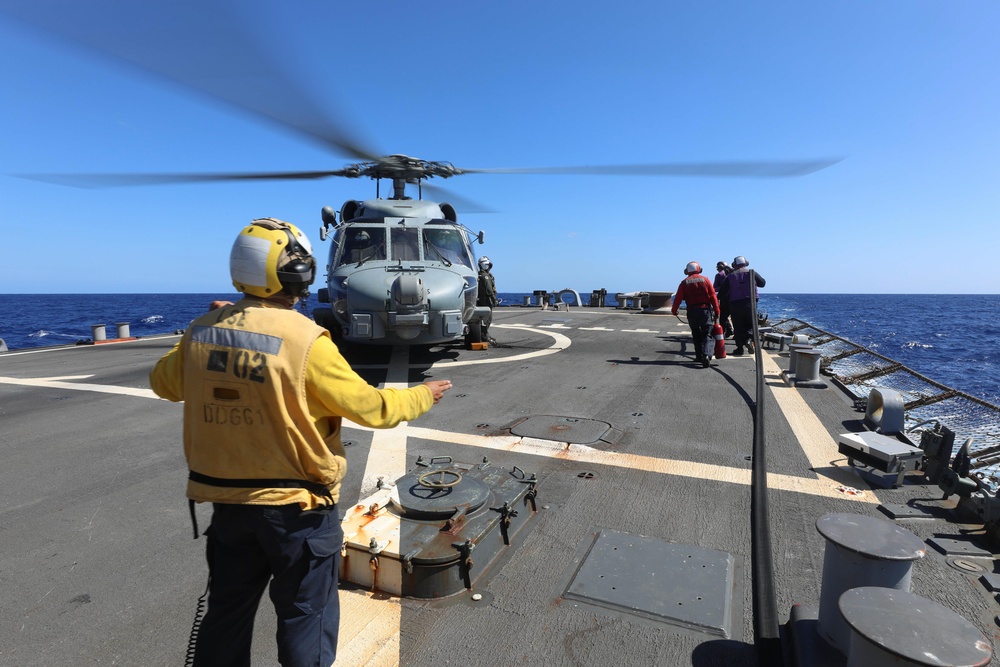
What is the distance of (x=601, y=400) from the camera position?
6.95 meters

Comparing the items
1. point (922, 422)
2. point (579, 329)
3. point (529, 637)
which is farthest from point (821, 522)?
point (579, 329)

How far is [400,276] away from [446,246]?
2064 mm

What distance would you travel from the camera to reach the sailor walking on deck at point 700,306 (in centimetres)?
916

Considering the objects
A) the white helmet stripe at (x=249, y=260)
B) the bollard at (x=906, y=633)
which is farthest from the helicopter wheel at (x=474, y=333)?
the bollard at (x=906, y=633)

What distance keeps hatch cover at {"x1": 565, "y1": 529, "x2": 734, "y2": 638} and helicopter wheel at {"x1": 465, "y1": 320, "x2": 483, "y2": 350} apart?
8.02m

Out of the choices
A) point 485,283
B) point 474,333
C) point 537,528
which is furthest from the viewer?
point 485,283

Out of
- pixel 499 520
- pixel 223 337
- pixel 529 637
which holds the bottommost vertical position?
pixel 529 637

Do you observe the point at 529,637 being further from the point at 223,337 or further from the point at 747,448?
the point at 747,448

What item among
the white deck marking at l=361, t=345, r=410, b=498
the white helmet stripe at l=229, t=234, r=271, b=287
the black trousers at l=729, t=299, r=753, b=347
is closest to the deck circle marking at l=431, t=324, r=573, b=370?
the black trousers at l=729, t=299, r=753, b=347

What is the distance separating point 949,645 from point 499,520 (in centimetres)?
218

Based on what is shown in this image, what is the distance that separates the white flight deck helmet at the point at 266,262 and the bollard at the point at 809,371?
7.76 meters

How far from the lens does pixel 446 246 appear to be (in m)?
9.48

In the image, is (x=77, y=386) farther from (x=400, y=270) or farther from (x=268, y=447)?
(x=268, y=447)

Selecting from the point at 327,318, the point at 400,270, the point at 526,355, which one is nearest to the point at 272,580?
the point at 400,270
